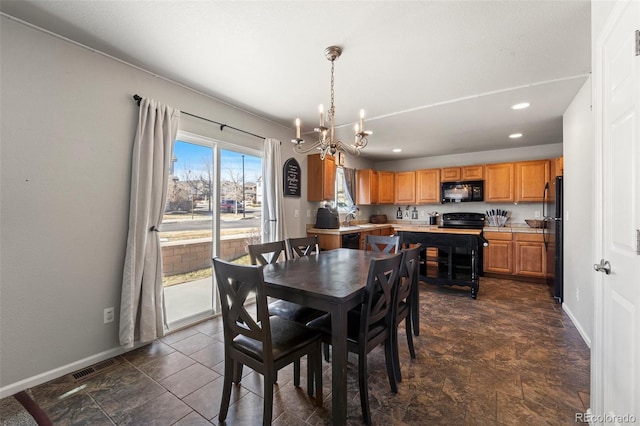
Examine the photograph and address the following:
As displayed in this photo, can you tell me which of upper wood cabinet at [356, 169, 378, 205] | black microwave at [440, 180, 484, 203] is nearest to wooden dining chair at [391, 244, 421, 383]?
upper wood cabinet at [356, 169, 378, 205]

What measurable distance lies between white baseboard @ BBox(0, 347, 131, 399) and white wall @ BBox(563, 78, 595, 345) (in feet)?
13.4

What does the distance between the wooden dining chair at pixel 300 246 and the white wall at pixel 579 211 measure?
8.28 feet

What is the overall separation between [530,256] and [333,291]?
15.2 feet

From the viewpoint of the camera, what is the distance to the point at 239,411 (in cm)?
169

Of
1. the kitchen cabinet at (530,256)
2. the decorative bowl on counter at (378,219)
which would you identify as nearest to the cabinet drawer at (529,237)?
the kitchen cabinet at (530,256)

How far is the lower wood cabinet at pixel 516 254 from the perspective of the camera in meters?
4.54

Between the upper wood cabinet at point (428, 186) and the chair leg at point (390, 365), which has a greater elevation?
the upper wood cabinet at point (428, 186)

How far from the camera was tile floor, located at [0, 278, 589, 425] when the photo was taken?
1644 millimetres

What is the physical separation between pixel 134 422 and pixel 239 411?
606mm

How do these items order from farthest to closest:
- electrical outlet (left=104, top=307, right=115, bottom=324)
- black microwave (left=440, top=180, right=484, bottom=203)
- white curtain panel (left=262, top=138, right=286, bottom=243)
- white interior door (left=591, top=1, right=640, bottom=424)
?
black microwave (left=440, top=180, right=484, bottom=203)
white curtain panel (left=262, top=138, right=286, bottom=243)
electrical outlet (left=104, top=307, right=115, bottom=324)
white interior door (left=591, top=1, right=640, bottom=424)

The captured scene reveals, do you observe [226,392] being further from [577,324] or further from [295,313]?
[577,324]

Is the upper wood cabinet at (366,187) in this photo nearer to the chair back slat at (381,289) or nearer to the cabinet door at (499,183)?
the cabinet door at (499,183)

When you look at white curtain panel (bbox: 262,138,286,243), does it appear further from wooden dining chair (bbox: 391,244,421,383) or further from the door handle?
the door handle

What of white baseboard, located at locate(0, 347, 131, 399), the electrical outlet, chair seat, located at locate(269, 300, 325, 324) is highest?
chair seat, located at locate(269, 300, 325, 324)
